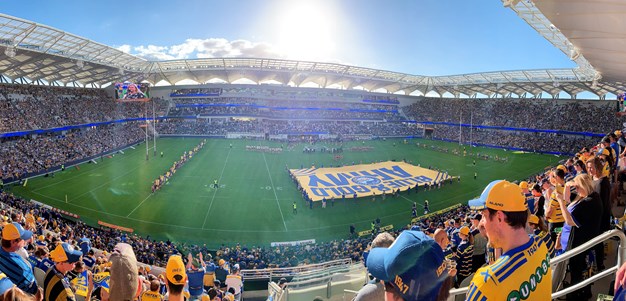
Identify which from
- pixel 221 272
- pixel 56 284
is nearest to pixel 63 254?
pixel 56 284

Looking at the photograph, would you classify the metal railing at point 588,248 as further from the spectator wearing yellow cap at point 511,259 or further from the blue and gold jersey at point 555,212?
the blue and gold jersey at point 555,212

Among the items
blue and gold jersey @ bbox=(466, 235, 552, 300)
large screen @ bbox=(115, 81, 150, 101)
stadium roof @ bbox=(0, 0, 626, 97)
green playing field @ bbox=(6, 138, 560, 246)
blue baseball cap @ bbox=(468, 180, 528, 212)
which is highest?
stadium roof @ bbox=(0, 0, 626, 97)

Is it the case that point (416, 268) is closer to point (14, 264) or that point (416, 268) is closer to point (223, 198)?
point (14, 264)

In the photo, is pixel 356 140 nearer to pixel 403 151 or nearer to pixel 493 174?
pixel 403 151

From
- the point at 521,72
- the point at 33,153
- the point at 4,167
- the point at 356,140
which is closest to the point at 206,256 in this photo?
the point at 4,167

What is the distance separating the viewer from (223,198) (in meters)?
25.1

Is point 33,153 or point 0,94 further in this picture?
point 0,94

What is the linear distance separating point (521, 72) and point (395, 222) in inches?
1834

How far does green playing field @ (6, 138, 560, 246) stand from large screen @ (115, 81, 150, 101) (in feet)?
22.5

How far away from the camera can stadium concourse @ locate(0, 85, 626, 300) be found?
11766mm

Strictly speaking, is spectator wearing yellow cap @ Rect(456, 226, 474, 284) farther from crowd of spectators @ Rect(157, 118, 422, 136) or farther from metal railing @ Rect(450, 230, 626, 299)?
crowd of spectators @ Rect(157, 118, 422, 136)

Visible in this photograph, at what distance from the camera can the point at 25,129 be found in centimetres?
3638

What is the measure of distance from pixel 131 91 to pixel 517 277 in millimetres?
45771

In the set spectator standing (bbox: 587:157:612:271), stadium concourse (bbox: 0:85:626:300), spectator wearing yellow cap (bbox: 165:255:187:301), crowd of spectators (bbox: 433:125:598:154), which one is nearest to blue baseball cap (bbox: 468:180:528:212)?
stadium concourse (bbox: 0:85:626:300)
